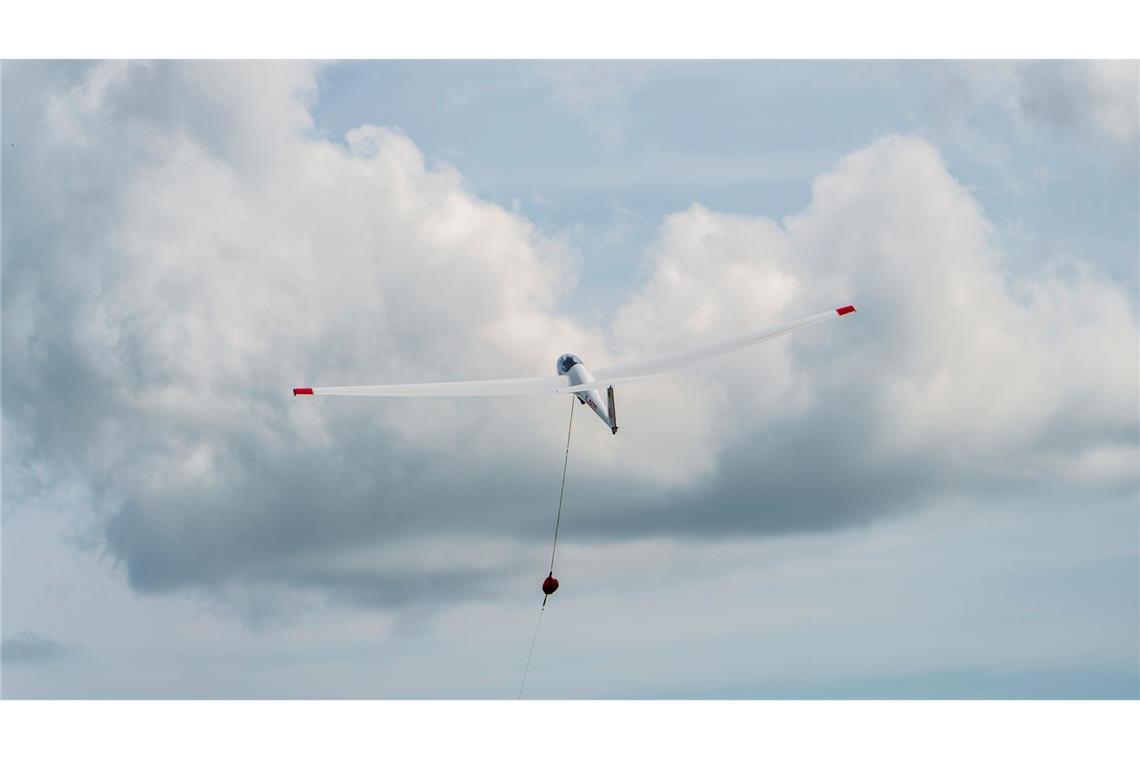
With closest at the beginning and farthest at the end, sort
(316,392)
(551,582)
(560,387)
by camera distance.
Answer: (551,582) < (316,392) < (560,387)

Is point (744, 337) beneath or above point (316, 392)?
above

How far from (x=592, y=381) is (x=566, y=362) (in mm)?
2533

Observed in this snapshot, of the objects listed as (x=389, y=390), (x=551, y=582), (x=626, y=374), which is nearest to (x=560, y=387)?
(x=626, y=374)

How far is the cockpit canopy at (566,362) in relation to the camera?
5406 centimetres

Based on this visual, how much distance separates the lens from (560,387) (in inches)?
2085

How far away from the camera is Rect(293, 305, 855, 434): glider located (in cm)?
5094

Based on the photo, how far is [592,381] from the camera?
172 ft

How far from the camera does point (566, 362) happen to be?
54562mm

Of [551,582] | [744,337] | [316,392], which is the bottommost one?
[551,582]

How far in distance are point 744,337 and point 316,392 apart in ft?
64.2

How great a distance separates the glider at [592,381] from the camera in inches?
2005

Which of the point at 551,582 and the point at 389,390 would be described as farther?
the point at 389,390

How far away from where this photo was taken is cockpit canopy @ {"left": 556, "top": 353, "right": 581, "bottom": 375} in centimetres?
5406

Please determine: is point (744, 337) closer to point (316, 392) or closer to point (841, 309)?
point (841, 309)
